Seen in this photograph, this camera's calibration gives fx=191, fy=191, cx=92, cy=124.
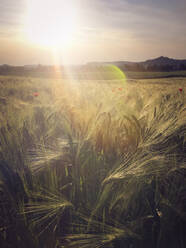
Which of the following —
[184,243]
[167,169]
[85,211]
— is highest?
[167,169]

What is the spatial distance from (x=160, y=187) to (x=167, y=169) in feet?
0.40

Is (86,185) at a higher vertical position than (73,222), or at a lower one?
higher

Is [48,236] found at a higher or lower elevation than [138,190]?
lower

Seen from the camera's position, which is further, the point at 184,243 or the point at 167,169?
the point at 167,169

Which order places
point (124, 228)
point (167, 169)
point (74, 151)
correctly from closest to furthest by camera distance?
1. point (124, 228)
2. point (167, 169)
3. point (74, 151)

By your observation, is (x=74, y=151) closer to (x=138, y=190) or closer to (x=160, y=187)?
(x=138, y=190)

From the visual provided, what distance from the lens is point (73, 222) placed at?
3.11 feet

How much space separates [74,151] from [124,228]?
1.80ft

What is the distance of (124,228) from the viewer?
0.88m

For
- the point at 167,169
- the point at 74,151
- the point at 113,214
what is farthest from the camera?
the point at 74,151

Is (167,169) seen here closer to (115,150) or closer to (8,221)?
(115,150)

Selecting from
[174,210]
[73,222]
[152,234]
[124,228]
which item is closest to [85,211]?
[73,222]

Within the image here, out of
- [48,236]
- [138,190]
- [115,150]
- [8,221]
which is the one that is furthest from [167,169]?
[8,221]

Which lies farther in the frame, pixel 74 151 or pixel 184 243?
pixel 74 151
